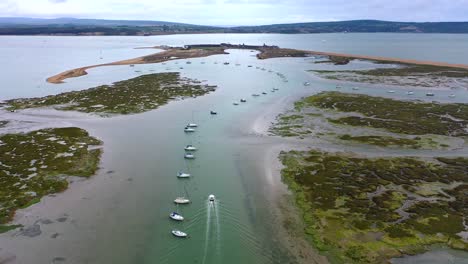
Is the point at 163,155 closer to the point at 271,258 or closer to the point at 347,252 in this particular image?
the point at 271,258

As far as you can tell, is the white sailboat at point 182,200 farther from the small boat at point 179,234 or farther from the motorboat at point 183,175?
the small boat at point 179,234

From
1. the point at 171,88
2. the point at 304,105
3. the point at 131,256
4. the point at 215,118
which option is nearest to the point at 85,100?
the point at 171,88

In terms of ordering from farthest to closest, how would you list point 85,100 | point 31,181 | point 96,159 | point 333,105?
point 85,100
point 333,105
point 96,159
point 31,181

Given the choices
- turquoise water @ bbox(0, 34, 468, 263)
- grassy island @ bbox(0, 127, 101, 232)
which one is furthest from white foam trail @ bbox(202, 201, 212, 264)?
grassy island @ bbox(0, 127, 101, 232)

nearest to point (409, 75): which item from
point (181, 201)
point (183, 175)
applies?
point (183, 175)

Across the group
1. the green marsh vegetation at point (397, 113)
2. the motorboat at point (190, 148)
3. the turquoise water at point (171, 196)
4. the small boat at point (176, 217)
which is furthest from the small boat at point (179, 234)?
the green marsh vegetation at point (397, 113)

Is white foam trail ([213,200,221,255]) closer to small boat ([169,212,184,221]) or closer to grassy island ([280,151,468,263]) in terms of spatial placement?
small boat ([169,212,184,221])
